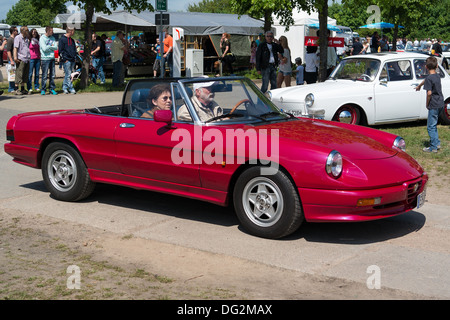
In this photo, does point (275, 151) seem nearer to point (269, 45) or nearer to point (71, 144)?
point (71, 144)

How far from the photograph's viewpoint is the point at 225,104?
668cm

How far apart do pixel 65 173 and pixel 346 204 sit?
344 cm

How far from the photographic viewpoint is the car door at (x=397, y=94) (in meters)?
12.1

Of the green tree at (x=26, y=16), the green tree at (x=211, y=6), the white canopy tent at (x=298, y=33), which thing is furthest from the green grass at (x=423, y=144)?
the green tree at (x=26, y=16)

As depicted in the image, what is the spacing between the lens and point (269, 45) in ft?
51.5

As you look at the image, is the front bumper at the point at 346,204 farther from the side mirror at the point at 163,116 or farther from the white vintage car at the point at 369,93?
the white vintage car at the point at 369,93

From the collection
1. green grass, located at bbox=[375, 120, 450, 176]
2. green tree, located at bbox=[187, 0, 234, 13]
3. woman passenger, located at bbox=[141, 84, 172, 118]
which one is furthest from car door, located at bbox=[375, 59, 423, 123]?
green tree, located at bbox=[187, 0, 234, 13]

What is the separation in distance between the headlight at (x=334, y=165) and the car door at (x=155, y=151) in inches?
53.9

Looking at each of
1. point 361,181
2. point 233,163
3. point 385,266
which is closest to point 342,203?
point 361,181

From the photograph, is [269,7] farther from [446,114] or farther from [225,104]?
[225,104]

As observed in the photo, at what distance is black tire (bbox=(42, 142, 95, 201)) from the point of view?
710cm

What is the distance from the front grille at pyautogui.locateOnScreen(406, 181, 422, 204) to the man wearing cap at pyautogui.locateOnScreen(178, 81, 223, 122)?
2057mm

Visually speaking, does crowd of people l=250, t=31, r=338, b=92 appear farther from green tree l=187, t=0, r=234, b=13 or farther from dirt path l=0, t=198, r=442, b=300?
green tree l=187, t=0, r=234, b=13

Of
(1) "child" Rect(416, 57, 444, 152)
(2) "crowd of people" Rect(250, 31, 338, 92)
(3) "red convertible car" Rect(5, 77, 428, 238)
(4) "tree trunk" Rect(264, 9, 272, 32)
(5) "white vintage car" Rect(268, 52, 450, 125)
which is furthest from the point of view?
(4) "tree trunk" Rect(264, 9, 272, 32)
